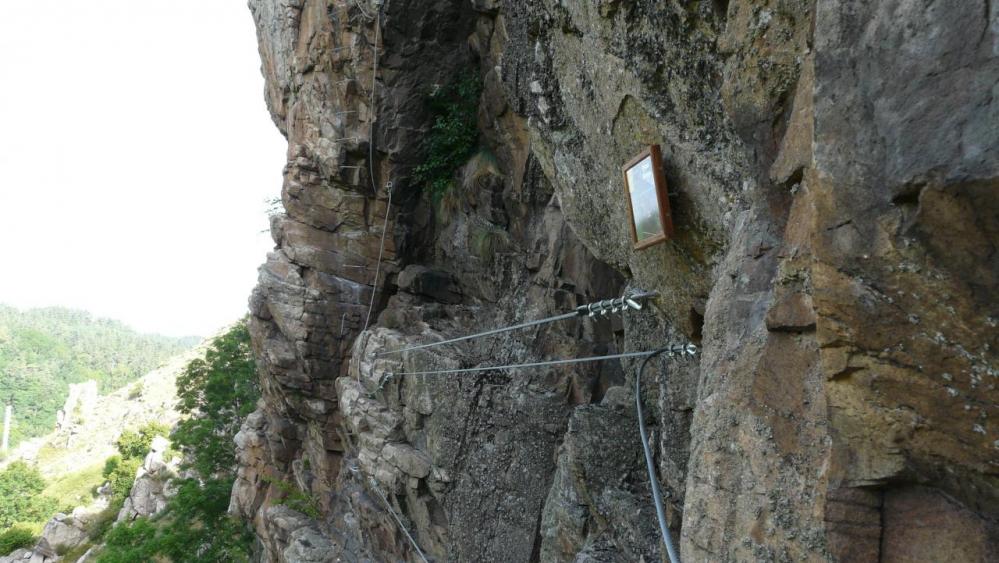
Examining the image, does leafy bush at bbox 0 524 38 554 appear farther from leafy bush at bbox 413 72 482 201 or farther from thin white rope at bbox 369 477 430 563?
leafy bush at bbox 413 72 482 201

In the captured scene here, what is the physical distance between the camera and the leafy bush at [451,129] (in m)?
11.8

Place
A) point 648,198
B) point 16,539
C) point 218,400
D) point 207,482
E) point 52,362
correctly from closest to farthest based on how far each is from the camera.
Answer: point 648,198, point 207,482, point 218,400, point 16,539, point 52,362

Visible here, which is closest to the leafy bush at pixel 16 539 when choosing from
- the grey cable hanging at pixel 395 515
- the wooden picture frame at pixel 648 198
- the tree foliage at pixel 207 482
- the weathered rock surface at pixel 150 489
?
the weathered rock surface at pixel 150 489

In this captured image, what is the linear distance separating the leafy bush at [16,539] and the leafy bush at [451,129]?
3144 centimetres

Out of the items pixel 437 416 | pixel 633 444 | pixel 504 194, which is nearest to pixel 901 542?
pixel 633 444

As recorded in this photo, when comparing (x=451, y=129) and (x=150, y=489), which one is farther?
(x=150, y=489)

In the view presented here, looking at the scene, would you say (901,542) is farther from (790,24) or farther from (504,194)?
(504,194)

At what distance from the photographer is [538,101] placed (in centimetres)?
607

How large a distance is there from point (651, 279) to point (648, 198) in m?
1.02

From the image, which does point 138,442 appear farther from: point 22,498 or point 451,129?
point 451,129

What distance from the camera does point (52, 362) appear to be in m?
96.1

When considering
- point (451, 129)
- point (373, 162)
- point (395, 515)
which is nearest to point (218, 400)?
point (373, 162)

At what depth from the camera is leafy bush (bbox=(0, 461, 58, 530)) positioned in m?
38.1

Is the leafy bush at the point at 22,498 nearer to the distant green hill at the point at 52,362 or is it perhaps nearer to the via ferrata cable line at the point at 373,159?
the via ferrata cable line at the point at 373,159
